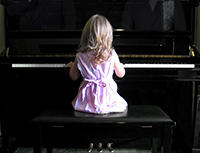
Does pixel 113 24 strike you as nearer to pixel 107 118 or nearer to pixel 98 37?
pixel 98 37

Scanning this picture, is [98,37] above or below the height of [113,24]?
below

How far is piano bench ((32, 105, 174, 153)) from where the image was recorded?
47.6 inches

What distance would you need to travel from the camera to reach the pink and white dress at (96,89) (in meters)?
1.32

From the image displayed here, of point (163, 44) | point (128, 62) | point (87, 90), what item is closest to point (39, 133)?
point (87, 90)

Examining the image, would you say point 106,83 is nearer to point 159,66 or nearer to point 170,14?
point 159,66

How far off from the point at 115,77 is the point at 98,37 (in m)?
0.42

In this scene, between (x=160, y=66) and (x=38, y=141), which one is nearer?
(x=38, y=141)

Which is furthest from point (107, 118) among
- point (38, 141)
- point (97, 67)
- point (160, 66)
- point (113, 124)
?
point (160, 66)

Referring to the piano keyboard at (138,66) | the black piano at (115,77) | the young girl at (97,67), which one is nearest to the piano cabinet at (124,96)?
the black piano at (115,77)

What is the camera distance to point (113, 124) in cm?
120

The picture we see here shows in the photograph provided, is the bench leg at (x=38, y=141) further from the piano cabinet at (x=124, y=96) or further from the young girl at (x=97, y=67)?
the piano cabinet at (x=124, y=96)

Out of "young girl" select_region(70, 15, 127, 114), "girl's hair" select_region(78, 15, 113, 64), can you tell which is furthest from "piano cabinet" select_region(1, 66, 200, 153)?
"girl's hair" select_region(78, 15, 113, 64)

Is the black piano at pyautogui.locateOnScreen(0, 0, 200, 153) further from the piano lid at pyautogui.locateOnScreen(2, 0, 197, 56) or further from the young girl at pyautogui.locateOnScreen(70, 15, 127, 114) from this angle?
the young girl at pyautogui.locateOnScreen(70, 15, 127, 114)

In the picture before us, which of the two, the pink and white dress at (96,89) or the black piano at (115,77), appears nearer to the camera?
the pink and white dress at (96,89)
